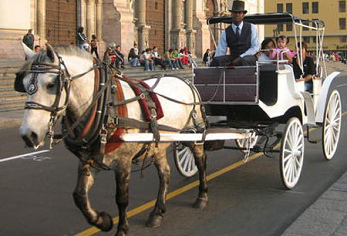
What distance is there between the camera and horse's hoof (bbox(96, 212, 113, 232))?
16.6ft

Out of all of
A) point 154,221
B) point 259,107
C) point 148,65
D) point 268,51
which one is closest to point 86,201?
point 154,221

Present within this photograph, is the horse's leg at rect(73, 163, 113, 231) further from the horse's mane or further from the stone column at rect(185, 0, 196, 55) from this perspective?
the stone column at rect(185, 0, 196, 55)

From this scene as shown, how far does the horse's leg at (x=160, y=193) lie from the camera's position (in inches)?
224

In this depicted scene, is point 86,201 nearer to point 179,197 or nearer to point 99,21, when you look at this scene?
point 179,197

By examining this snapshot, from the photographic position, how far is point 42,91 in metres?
4.40

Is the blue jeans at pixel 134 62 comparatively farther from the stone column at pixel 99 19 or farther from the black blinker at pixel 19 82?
the black blinker at pixel 19 82

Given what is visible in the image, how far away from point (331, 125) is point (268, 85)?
7.13ft

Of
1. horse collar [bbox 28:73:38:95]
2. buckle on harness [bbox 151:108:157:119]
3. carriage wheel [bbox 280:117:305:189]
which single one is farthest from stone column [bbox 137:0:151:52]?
horse collar [bbox 28:73:38:95]

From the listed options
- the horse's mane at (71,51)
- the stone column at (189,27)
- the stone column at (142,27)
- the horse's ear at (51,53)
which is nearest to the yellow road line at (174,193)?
the horse's mane at (71,51)

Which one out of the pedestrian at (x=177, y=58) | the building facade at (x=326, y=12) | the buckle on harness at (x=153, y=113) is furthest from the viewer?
the building facade at (x=326, y=12)

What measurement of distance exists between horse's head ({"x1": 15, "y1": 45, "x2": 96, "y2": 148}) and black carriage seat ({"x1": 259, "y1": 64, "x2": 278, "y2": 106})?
3913 millimetres

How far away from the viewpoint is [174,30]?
39594 mm

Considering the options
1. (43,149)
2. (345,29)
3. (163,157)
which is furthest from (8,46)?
(345,29)

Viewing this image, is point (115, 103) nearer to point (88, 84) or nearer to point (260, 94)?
point (88, 84)
